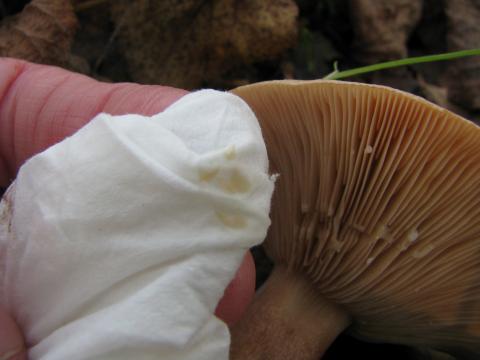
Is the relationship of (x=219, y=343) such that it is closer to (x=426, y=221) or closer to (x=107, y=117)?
(x=107, y=117)

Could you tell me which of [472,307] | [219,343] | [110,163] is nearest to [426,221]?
[472,307]

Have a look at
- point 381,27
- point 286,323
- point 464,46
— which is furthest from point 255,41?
point 286,323

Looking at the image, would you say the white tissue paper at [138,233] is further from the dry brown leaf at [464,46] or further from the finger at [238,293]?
the dry brown leaf at [464,46]

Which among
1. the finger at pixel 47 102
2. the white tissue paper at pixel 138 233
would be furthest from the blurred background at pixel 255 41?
the white tissue paper at pixel 138 233

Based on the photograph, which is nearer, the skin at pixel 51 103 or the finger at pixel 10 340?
the finger at pixel 10 340

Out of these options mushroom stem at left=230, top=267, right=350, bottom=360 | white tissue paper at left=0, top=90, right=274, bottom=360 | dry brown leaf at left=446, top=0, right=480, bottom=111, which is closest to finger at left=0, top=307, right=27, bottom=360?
white tissue paper at left=0, top=90, right=274, bottom=360

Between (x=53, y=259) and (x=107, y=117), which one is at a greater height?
(x=107, y=117)

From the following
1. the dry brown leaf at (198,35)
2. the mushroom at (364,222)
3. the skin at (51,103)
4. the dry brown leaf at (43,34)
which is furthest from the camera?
the dry brown leaf at (198,35)
